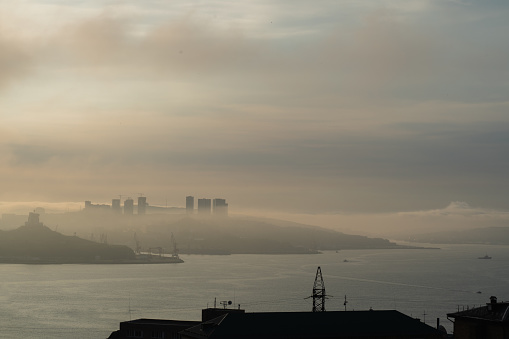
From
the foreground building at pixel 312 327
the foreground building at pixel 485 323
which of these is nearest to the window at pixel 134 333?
the foreground building at pixel 312 327

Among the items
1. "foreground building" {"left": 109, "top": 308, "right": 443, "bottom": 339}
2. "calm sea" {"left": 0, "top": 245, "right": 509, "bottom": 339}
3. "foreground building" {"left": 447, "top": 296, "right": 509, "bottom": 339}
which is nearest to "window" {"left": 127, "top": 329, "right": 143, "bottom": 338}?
"foreground building" {"left": 109, "top": 308, "right": 443, "bottom": 339}

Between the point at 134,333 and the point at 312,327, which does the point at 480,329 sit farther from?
the point at 134,333

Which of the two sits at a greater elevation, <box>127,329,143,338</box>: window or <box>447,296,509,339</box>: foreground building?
<box>447,296,509,339</box>: foreground building

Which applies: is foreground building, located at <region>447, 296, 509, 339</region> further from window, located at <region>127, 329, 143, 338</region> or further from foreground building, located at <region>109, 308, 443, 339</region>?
window, located at <region>127, 329, 143, 338</region>

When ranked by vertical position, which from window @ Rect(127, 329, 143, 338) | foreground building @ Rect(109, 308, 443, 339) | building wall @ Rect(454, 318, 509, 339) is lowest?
window @ Rect(127, 329, 143, 338)

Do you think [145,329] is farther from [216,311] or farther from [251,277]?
[251,277]

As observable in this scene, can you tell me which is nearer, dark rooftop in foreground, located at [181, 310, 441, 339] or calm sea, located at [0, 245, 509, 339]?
dark rooftop in foreground, located at [181, 310, 441, 339]

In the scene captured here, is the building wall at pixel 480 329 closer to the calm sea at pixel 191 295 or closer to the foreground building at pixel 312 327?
the foreground building at pixel 312 327

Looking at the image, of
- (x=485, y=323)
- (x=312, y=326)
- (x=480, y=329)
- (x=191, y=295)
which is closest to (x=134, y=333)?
(x=312, y=326)

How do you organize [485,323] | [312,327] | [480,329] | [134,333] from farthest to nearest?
[134,333], [312,327], [480,329], [485,323]

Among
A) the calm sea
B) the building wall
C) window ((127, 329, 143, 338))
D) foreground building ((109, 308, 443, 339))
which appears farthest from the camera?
the calm sea
